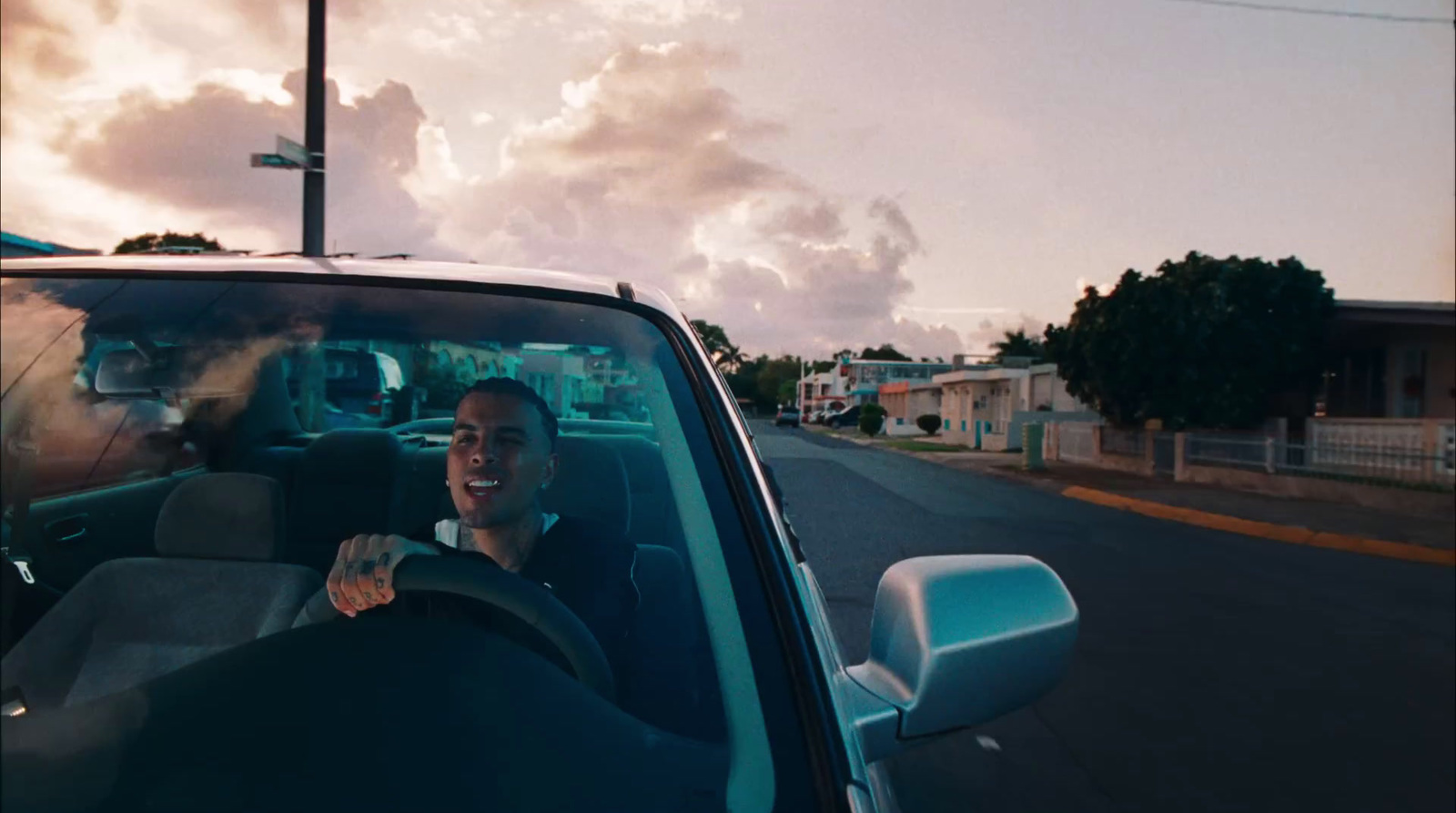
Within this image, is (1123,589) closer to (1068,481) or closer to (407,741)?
(407,741)

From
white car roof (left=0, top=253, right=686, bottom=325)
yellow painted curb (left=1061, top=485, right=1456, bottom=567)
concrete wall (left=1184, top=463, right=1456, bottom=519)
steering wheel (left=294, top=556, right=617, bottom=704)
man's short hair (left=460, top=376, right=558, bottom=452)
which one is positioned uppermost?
white car roof (left=0, top=253, right=686, bottom=325)

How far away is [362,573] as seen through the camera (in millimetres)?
1335

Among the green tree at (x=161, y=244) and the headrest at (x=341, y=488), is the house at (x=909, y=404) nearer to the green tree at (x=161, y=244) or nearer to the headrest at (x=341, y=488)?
the green tree at (x=161, y=244)

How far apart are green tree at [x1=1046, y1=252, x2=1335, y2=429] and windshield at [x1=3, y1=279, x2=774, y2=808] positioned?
890 inches

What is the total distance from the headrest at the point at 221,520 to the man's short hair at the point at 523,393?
318 millimetres

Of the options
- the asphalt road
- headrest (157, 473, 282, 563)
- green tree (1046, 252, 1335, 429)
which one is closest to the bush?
green tree (1046, 252, 1335, 429)

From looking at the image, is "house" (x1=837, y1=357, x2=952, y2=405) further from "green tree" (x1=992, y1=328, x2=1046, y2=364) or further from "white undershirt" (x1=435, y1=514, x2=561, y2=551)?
"white undershirt" (x1=435, y1=514, x2=561, y2=551)

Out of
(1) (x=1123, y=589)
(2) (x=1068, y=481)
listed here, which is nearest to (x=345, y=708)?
(1) (x=1123, y=589)

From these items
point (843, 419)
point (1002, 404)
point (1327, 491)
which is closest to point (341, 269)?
point (1327, 491)

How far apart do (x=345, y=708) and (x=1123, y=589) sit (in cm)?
823

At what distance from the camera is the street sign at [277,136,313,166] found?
8.41 meters

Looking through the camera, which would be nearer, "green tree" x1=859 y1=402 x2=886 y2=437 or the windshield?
the windshield

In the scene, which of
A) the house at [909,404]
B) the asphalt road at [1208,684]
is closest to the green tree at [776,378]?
the house at [909,404]

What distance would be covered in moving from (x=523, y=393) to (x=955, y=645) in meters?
0.72
